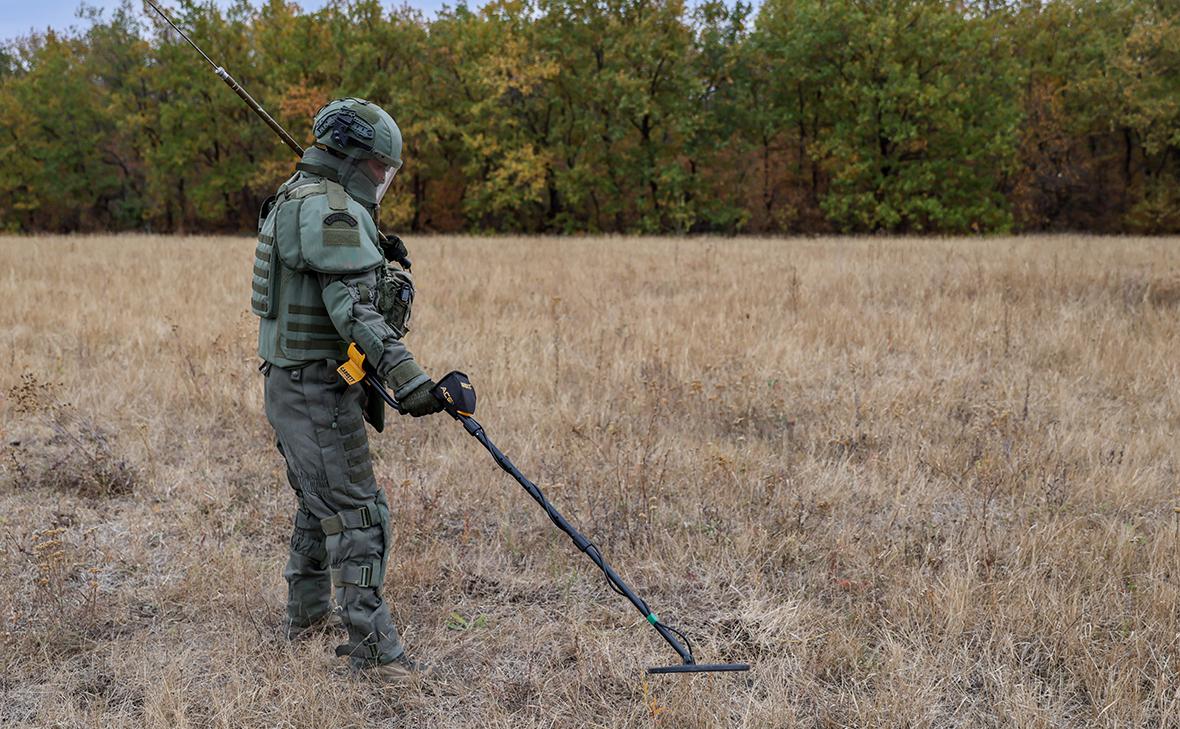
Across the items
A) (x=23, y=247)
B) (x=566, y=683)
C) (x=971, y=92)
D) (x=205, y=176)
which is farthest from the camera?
(x=205, y=176)

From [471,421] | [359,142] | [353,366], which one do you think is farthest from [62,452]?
[471,421]

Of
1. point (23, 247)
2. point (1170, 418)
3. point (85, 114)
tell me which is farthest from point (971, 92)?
point (85, 114)

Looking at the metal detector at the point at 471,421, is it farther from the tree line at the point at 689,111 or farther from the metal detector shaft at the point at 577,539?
the tree line at the point at 689,111

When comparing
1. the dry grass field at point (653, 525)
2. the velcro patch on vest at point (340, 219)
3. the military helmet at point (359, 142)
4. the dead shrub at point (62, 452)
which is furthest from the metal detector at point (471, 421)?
the dead shrub at point (62, 452)

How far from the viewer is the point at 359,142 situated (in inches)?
114

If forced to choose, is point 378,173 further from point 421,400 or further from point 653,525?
point 653,525

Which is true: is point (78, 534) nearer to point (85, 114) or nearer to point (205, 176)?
point (205, 176)

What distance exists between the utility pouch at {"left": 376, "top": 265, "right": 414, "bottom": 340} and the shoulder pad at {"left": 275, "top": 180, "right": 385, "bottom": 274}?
84 millimetres

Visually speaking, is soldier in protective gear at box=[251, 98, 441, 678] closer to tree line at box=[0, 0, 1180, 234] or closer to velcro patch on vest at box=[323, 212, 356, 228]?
velcro patch on vest at box=[323, 212, 356, 228]

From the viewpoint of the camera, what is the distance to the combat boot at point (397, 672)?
10.1 feet

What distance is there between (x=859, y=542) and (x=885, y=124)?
90.6ft

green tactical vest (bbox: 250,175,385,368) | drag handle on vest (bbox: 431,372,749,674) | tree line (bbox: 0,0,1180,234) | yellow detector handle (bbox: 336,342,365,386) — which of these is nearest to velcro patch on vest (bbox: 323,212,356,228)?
green tactical vest (bbox: 250,175,385,368)

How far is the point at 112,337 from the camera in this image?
26.3 feet

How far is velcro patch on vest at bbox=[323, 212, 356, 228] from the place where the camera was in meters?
2.77
